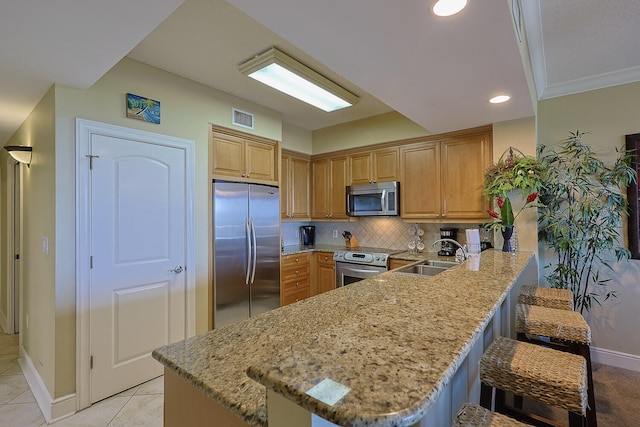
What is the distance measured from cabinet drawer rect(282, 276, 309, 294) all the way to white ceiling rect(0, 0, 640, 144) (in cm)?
224

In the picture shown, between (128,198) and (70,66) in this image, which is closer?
(70,66)

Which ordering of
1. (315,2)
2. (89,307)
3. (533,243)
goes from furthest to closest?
1. (533,243)
2. (89,307)
3. (315,2)

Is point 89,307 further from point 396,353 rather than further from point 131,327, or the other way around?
point 396,353

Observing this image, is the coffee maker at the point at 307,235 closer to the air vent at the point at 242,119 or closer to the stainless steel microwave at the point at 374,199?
the stainless steel microwave at the point at 374,199

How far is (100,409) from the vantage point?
214 centimetres

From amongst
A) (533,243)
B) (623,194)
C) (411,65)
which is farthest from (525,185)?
(411,65)

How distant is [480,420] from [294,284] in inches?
121

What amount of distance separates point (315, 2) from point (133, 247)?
217cm

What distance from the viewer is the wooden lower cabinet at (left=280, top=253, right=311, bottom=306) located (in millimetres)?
3752

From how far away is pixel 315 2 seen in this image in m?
1.26

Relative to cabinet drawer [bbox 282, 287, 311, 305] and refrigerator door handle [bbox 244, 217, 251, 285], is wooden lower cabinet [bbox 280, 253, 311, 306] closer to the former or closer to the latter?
cabinet drawer [bbox 282, 287, 311, 305]

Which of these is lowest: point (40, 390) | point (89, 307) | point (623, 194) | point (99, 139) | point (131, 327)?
point (40, 390)

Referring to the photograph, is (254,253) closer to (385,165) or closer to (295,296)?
(295,296)

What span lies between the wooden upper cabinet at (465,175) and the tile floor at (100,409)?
3.19m
